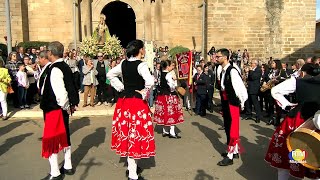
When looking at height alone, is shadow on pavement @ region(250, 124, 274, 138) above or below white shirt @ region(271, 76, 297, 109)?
below

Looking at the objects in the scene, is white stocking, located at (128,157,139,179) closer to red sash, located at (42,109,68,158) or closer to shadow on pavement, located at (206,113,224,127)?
red sash, located at (42,109,68,158)

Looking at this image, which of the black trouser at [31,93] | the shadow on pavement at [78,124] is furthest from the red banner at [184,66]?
the black trouser at [31,93]

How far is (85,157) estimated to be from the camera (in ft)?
20.3

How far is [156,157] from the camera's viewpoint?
20.4ft

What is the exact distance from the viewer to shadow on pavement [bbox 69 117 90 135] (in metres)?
8.61

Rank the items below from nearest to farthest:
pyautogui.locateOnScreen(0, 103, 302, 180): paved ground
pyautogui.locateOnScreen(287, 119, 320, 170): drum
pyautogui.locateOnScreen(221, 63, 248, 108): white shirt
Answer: pyautogui.locateOnScreen(287, 119, 320, 170): drum
pyautogui.locateOnScreen(0, 103, 302, 180): paved ground
pyautogui.locateOnScreen(221, 63, 248, 108): white shirt

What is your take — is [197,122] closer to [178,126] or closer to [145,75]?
[178,126]

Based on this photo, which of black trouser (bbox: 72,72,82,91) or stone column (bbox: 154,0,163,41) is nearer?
black trouser (bbox: 72,72,82,91)

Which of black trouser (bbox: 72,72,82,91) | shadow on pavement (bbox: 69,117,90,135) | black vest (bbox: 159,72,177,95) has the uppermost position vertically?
black trouser (bbox: 72,72,82,91)

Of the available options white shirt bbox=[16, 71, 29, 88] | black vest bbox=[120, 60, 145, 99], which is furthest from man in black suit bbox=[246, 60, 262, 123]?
white shirt bbox=[16, 71, 29, 88]

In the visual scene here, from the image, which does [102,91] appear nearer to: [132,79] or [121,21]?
[132,79]

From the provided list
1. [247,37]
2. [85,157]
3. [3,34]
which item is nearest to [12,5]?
[3,34]

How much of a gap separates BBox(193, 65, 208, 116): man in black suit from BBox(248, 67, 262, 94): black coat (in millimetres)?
1356

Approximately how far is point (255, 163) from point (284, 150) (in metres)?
1.81
